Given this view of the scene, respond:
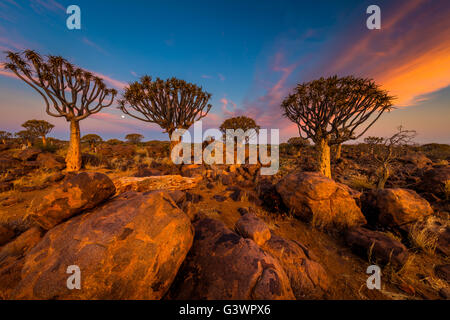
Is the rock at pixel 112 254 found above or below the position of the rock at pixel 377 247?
above

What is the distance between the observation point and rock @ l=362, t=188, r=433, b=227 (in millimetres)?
3486

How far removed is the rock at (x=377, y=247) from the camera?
8.36 ft

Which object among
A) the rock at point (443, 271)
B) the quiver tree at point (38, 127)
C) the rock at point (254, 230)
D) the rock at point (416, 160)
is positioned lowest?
the rock at point (443, 271)

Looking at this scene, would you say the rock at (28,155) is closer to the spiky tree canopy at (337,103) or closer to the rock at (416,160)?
the spiky tree canopy at (337,103)

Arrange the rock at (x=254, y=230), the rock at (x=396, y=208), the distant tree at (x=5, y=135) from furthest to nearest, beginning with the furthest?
1. the distant tree at (x=5, y=135)
2. the rock at (x=396, y=208)
3. the rock at (x=254, y=230)

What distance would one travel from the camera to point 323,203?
4078 mm

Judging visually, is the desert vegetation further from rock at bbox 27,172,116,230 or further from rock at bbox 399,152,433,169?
rock at bbox 399,152,433,169

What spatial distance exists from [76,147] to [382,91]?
680 inches

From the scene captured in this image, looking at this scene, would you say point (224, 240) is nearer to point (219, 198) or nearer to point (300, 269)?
point (300, 269)

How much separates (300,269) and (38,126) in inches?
1620

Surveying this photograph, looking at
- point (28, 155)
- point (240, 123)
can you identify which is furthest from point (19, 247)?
point (240, 123)

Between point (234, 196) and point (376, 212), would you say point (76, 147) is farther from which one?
point (376, 212)

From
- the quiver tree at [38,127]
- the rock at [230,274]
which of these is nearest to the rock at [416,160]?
the rock at [230,274]

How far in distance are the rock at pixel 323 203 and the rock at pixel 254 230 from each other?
84.7 inches
